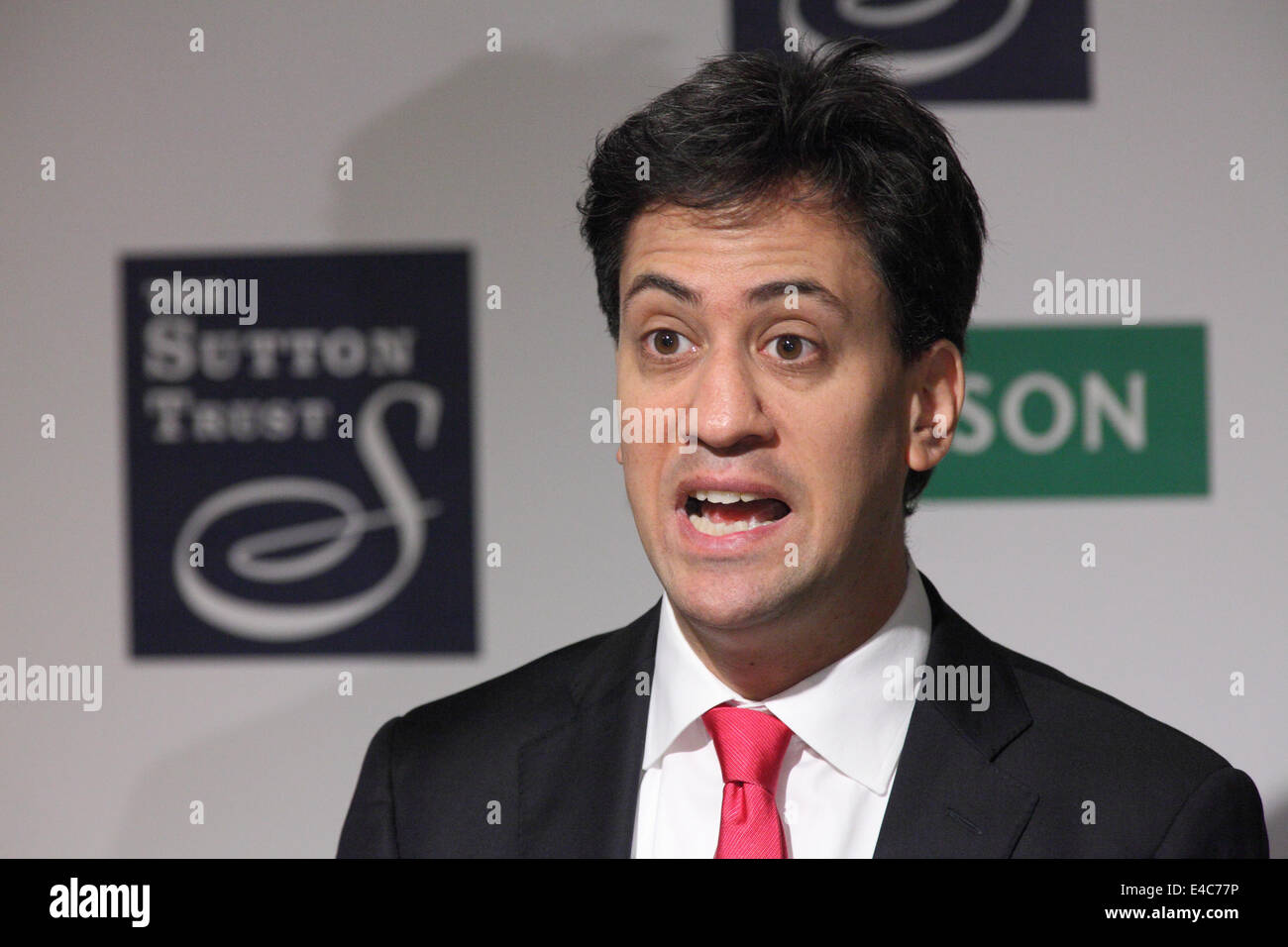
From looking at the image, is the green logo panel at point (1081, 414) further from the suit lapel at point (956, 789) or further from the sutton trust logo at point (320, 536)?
the sutton trust logo at point (320, 536)

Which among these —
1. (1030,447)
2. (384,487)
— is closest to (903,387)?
(1030,447)

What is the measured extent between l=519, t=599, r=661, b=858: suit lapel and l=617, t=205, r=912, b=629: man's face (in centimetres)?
19

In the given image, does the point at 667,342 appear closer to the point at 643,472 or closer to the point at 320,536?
the point at 643,472

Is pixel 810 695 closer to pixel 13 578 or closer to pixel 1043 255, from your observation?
pixel 1043 255

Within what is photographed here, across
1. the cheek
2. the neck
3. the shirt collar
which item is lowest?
the shirt collar

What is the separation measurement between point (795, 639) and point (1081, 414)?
1.12 meters

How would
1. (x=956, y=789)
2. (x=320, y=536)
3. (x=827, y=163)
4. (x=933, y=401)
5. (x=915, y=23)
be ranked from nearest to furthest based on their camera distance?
(x=956, y=789) < (x=827, y=163) < (x=933, y=401) < (x=915, y=23) < (x=320, y=536)

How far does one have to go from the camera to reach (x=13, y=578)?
2775 millimetres

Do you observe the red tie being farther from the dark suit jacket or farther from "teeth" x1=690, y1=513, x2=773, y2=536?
"teeth" x1=690, y1=513, x2=773, y2=536

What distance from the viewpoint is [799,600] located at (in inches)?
69.7

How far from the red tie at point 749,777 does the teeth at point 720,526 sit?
243 mm

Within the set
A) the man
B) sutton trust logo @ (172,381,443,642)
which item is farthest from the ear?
sutton trust logo @ (172,381,443,642)

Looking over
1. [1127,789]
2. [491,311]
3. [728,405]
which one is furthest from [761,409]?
[491,311]

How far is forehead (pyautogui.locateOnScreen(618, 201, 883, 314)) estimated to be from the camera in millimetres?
1778
